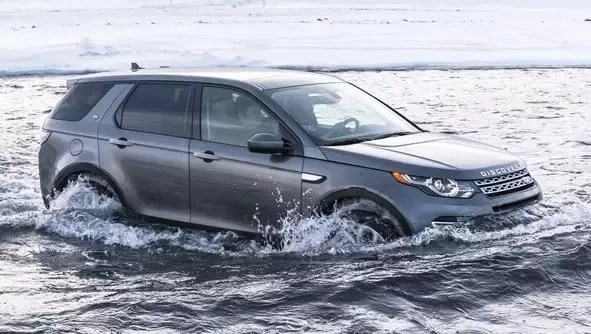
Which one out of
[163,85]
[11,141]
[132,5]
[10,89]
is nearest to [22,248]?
[163,85]

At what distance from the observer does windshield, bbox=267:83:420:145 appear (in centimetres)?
803

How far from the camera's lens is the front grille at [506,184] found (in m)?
7.48

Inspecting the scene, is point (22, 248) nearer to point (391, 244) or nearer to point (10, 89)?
point (391, 244)

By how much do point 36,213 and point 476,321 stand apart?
5.46 metres

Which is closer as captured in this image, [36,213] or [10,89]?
[36,213]

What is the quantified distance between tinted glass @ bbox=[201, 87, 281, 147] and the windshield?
190 mm

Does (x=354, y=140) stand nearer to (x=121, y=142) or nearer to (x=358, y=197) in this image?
(x=358, y=197)

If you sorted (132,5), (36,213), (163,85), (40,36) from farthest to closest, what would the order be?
(132,5) → (40,36) → (36,213) → (163,85)

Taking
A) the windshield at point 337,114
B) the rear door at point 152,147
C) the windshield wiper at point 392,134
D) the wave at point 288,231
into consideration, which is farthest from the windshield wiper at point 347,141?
the rear door at point 152,147

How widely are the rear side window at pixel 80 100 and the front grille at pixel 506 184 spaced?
3.70 m

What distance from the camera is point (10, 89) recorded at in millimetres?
23781

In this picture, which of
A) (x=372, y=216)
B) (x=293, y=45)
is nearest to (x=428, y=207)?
(x=372, y=216)

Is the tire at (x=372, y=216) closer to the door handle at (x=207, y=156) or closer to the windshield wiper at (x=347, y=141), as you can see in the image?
the windshield wiper at (x=347, y=141)

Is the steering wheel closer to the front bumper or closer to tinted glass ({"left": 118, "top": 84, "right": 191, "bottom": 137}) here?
the front bumper
